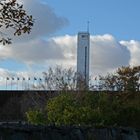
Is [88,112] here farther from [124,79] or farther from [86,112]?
[124,79]


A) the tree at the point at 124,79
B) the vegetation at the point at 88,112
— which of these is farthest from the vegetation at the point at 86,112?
the tree at the point at 124,79

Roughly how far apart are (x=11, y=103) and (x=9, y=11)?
103585 millimetres

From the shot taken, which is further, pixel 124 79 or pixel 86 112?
pixel 124 79

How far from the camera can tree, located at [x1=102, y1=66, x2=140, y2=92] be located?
233 feet

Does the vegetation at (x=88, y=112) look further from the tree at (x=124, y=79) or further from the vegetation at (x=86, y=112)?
the tree at (x=124, y=79)

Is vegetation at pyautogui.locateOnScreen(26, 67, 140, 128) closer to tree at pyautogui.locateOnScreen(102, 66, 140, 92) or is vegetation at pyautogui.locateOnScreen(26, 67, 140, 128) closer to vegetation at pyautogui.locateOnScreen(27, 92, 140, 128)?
vegetation at pyautogui.locateOnScreen(27, 92, 140, 128)

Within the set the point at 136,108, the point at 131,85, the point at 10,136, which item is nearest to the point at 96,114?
the point at 136,108

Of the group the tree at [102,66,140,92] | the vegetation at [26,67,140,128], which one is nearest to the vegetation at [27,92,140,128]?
the vegetation at [26,67,140,128]

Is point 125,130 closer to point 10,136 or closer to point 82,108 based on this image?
point 10,136

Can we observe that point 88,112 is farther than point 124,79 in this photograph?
No

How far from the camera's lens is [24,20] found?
10.7 m

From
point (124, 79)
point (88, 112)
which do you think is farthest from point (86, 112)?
point (124, 79)

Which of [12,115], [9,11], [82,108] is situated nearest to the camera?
[9,11]

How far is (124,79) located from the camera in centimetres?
7288
